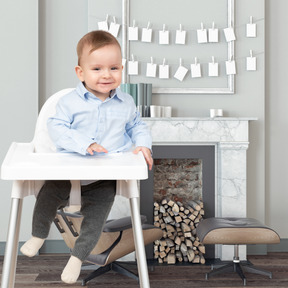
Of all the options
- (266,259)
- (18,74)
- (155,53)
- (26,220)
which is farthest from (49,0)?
(266,259)

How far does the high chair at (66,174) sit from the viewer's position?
4.46ft

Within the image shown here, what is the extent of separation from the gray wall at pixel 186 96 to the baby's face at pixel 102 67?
1.93 m

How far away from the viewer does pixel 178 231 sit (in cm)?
347

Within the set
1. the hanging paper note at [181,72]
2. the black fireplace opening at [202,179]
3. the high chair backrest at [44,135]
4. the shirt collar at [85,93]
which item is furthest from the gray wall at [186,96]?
the shirt collar at [85,93]

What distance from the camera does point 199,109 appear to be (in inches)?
141

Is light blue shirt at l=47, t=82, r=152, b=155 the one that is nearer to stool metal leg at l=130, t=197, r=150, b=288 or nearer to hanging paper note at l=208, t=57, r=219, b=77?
stool metal leg at l=130, t=197, r=150, b=288

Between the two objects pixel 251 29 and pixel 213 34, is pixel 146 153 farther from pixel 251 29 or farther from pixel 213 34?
pixel 251 29

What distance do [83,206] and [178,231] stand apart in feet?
6.49

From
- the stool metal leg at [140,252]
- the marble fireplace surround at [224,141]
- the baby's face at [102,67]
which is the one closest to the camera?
the stool metal leg at [140,252]

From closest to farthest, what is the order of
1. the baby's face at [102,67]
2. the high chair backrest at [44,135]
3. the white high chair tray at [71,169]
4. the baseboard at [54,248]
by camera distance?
the white high chair tray at [71,169]
the baby's face at [102,67]
the high chair backrest at [44,135]
the baseboard at [54,248]

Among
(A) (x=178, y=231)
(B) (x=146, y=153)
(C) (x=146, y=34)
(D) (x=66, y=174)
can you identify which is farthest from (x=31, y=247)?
(C) (x=146, y=34)

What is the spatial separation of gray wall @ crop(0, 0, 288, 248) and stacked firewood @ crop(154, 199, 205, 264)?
1.54ft

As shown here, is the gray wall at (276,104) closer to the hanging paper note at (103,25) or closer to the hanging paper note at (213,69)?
the hanging paper note at (213,69)

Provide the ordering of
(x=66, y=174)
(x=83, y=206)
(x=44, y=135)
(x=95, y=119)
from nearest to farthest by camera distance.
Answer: (x=66, y=174), (x=83, y=206), (x=95, y=119), (x=44, y=135)
